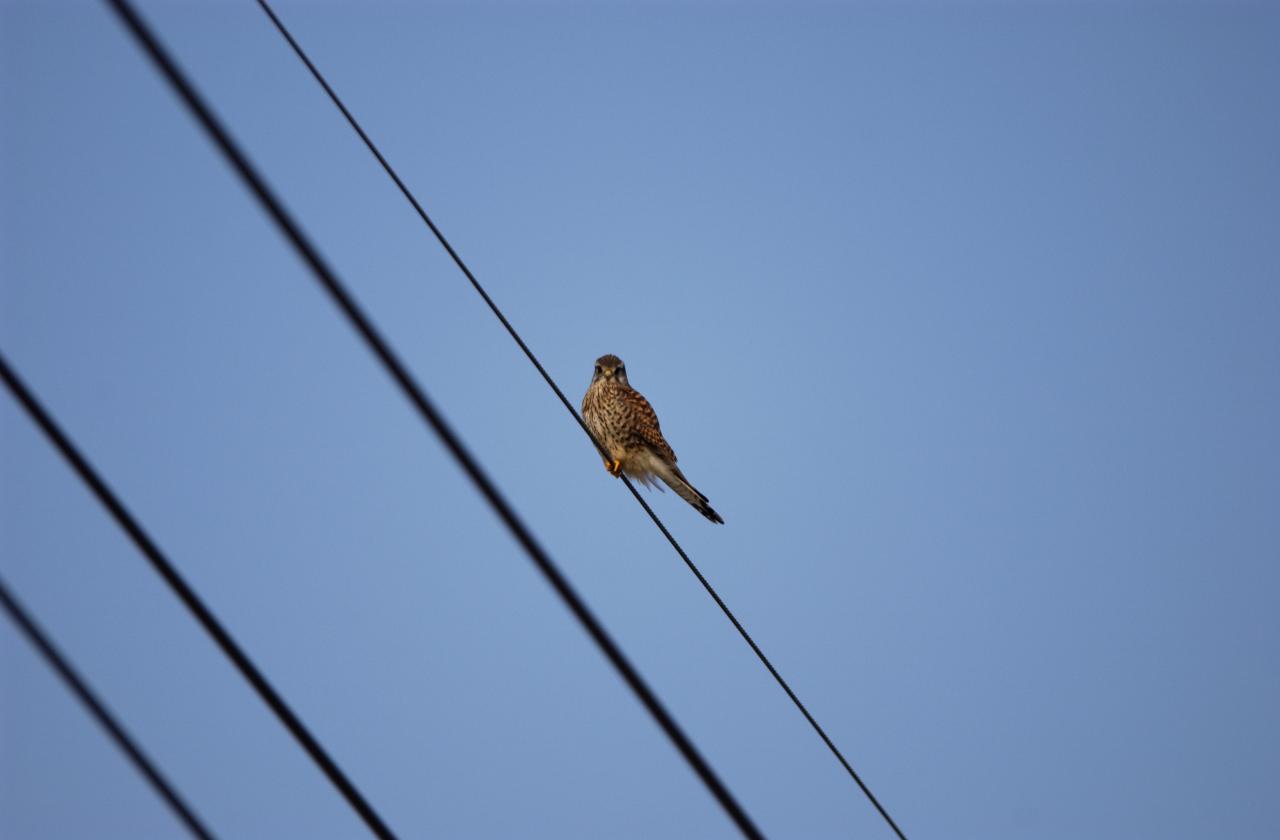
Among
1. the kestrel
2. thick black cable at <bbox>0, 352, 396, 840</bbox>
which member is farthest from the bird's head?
thick black cable at <bbox>0, 352, 396, 840</bbox>

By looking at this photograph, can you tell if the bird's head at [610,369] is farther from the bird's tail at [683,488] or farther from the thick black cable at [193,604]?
the thick black cable at [193,604]

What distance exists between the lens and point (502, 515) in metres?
1.79

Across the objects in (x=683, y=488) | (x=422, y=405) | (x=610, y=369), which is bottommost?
(x=683, y=488)

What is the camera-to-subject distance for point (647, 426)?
9.57 meters

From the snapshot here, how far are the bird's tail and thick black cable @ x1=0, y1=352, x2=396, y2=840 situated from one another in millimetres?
6904

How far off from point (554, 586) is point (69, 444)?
1.13 meters

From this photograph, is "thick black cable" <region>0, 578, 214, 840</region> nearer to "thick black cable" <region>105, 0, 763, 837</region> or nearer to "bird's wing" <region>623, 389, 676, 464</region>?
"thick black cable" <region>105, 0, 763, 837</region>

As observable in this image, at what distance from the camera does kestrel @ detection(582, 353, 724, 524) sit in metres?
9.36

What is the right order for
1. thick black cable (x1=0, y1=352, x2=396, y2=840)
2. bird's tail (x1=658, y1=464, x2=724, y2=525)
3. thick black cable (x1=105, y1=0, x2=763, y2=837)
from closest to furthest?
thick black cable (x1=105, y1=0, x2=763, y2=837)
thick black cable (x1=0, y1=352, x2=396, y2=840)
bird's tail (x1=658, y1=464, x2=724, y2=525)

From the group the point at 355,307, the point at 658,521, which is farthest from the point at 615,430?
the point at 355,307

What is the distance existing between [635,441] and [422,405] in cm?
770

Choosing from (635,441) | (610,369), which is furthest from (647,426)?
(610,369)

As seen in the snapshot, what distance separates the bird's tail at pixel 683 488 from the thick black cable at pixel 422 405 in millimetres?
7302

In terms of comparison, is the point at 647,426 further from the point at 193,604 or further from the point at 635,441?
the point at 193,604
